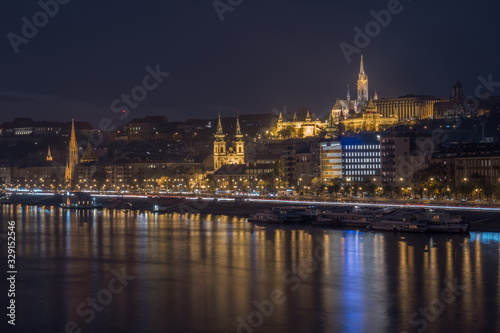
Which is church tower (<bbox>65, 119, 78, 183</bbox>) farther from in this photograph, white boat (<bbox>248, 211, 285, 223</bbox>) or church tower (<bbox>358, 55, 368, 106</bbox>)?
white boat (<bbox>248, 211, 285, 223</bbox>)

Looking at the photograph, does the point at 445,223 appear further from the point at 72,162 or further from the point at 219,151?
the point at 72,162

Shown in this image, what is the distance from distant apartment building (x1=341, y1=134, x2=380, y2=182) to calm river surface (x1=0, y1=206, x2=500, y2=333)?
24.2 m

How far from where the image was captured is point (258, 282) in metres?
20.7

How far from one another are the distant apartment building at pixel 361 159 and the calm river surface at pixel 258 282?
79.5 feet

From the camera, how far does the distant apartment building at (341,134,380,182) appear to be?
183 feet

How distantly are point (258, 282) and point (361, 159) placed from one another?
3643cm

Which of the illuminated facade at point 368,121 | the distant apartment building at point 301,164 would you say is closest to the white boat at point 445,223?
the distant apartment building at point 301,164

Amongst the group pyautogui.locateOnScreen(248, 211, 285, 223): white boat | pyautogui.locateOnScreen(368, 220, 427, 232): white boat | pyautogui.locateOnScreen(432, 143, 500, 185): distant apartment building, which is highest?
pyautogui.locateOnScreen(432, 143, 500, 185): distant apartment building

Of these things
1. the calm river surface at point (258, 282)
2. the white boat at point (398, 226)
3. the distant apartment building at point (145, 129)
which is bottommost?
the calm river surface at point (258, 282)

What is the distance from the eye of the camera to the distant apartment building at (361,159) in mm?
55750

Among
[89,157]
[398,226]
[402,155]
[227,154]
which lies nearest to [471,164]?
[402,155]

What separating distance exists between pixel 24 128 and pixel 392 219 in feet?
307

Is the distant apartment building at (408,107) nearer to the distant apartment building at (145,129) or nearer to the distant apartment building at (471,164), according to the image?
the distant apartment building at (145,129)

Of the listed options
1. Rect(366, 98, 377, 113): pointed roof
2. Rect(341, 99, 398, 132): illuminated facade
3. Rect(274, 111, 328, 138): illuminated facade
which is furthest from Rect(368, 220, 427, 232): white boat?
Rect(366, 98, 377, 113): pointed roof
